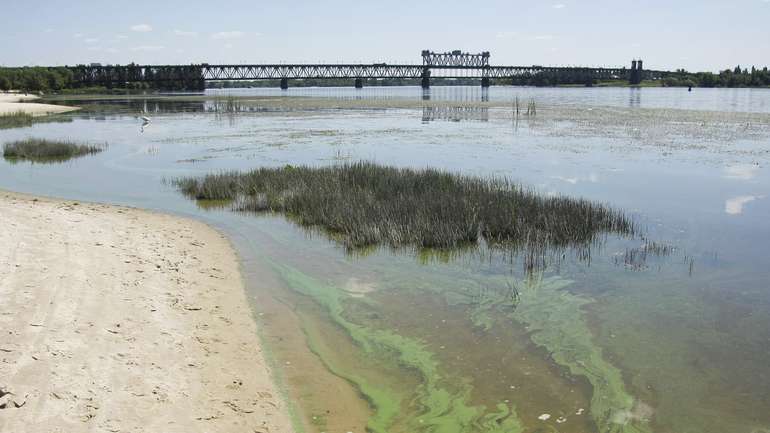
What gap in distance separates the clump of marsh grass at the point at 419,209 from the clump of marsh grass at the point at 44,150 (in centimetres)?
1469

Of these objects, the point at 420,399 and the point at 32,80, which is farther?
the point at 32,80

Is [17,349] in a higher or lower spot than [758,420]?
higher

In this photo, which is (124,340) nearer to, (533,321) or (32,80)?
(533,321)

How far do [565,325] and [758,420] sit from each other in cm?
331

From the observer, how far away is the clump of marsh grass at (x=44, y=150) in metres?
31.8

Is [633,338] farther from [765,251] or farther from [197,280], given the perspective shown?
[197,280]

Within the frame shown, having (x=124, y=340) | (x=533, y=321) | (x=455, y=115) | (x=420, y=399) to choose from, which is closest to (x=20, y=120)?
(x=455, y=115)

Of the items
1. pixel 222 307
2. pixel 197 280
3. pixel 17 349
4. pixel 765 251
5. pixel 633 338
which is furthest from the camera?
pixel 765 251

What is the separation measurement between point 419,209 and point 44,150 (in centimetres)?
2516

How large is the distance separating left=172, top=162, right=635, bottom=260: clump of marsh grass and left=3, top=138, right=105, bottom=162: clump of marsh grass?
578 inches

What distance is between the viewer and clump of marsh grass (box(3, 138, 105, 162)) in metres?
31.8

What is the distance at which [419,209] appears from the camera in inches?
648

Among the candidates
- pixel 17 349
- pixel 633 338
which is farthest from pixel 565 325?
pixel 17 349

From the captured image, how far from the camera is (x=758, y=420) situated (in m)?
7.31
